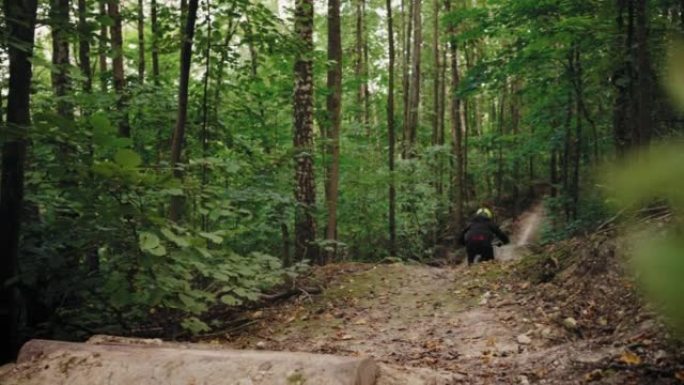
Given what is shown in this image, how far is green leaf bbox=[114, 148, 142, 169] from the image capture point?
3.26 meters

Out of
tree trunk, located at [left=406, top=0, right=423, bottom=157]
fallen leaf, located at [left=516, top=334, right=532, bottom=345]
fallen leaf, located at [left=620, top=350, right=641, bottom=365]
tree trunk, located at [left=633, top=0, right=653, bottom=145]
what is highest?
tree trunk, located at [left=406, top=0, right=423, bottom=157]

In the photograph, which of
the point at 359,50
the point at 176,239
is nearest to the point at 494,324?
the point at 176,239

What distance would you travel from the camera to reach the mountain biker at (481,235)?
10805mm

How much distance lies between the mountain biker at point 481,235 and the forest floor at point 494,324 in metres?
1.73

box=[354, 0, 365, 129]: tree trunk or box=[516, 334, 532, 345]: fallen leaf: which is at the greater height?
box=[354, 0, 365, 129]: tree trunk

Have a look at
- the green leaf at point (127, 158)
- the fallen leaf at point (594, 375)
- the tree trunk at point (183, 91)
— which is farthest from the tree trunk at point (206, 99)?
the fallen leaf at point (594, 375)

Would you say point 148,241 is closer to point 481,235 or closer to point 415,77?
point 481,235

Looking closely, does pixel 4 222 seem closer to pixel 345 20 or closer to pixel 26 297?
pixel 26 297

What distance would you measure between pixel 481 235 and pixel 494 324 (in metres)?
5.19

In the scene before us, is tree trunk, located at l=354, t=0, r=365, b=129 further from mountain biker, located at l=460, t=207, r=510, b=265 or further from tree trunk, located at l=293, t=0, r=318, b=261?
mountain biker, located at l=460, t=207, r=510, b=265

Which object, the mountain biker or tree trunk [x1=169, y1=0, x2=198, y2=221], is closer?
tree trunk [x1=169, y1=0, x2=198, y2=221]

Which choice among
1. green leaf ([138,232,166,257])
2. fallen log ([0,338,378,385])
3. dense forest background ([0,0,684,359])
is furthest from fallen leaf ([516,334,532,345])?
green leaf ([138,232,166,257])

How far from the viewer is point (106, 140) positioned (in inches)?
132

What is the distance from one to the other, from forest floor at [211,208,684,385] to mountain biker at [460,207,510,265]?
1.73 metres
